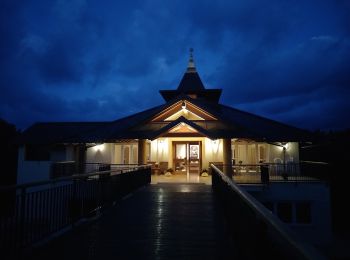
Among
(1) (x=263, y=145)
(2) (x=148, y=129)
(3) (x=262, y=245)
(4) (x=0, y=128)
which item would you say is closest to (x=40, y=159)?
(2) (x=148, y=129)

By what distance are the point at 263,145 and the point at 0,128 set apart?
2945cm

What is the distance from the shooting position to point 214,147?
21234 mm

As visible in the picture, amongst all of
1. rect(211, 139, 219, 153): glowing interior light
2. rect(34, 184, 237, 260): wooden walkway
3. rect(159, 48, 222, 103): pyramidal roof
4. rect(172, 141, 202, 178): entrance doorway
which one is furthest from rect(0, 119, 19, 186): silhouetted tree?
rect(34, 184, 237, 260): wooden walkway

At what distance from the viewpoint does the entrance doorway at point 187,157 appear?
2136 cm

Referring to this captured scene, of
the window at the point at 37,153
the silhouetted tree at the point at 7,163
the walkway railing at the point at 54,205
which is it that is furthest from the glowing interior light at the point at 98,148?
the walkway railing at the point at 54,205

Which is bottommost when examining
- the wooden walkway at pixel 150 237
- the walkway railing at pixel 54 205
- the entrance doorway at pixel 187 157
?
the wooden walkway at pixel 150 237

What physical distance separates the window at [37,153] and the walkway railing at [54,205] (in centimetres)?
1333

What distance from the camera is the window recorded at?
2089cm

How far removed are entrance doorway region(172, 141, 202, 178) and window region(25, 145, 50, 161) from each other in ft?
34.4

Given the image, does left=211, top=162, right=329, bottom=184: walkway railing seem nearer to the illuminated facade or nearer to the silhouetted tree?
the illuminated facade

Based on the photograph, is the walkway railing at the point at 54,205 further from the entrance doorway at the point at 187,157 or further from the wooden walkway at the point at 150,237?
the entrance doorway at the point at 187,157

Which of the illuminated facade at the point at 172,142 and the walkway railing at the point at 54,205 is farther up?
the illuminated facade at the point at 172,142

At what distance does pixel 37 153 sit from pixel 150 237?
19.5 m

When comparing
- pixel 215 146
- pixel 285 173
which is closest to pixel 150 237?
pixel 285 173
